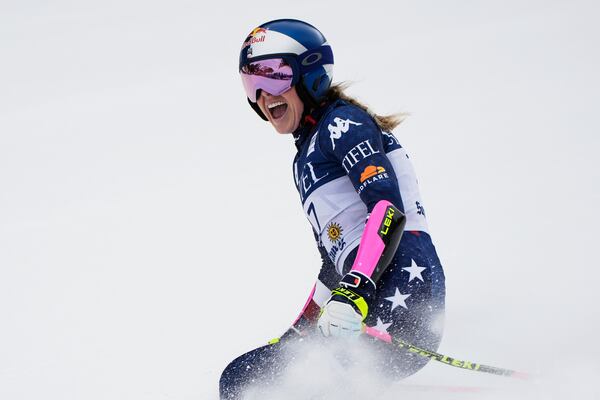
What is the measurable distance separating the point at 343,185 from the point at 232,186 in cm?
597

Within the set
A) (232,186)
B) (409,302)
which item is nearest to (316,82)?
(409,302)

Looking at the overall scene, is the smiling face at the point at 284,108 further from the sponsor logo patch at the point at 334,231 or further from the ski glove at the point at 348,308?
the ski glove at the point at 348,308

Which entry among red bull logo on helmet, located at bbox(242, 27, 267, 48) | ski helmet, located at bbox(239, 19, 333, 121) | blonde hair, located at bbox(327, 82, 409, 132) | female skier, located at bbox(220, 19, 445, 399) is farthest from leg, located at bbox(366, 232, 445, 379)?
red bull logo on helmet, located at bbox(242, 27, 267, 48)

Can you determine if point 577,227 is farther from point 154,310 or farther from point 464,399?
point 154,310

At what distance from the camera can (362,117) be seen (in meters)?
3.12

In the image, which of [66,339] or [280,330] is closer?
[280,330]

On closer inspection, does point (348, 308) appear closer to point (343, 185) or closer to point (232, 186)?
point (343, 185)

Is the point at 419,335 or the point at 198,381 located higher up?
the point at 419,335

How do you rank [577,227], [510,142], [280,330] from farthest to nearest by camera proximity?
[510,142], [577,227], [280,330]

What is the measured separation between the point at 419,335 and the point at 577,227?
3.24 meters

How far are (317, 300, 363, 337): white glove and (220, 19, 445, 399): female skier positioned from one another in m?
0.28

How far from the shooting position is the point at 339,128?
3.08 metres

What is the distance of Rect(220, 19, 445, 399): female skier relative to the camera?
302 cm

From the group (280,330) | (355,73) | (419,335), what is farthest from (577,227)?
(355,73)
